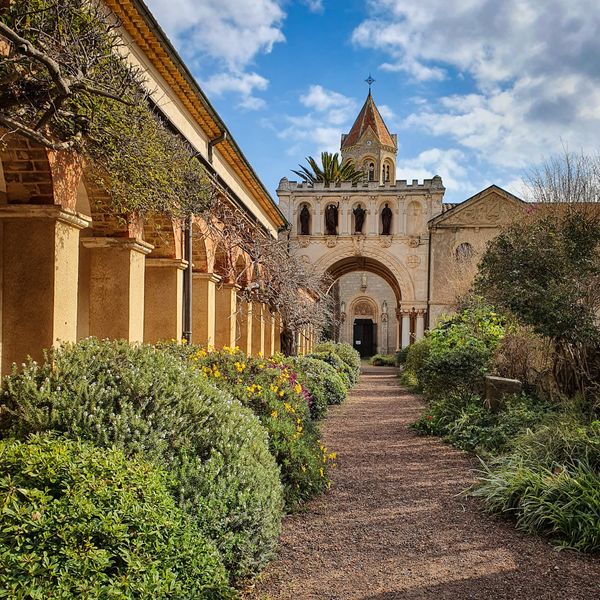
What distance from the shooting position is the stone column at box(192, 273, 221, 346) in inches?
397

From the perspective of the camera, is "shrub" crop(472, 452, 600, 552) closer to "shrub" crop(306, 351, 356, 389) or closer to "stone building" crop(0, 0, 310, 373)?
"stone building" crop(0, 0, 310, 373)

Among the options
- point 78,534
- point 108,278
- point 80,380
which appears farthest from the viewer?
point 108,278

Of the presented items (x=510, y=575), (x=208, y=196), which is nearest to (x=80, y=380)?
(x=510, y=575)

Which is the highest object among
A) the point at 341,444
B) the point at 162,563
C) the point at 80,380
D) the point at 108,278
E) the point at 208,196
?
the point at 208,196

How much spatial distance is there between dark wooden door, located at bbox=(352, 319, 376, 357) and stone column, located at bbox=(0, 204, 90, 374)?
125 ft

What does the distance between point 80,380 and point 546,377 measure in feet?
23.9

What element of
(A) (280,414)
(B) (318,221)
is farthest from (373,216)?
(A) (280,414)

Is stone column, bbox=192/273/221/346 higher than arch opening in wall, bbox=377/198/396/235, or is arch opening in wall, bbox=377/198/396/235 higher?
arch opening in wall, bbox=377/198/396/235

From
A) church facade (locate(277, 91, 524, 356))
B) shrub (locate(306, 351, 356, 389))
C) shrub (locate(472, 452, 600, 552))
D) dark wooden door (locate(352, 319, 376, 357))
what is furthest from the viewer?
dark wooden door (locate(352, 319, 376, 357))

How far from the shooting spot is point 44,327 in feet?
16.4

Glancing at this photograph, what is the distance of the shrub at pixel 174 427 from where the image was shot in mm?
3416

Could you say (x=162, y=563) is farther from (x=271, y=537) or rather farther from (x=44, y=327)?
(x=44, y=327)

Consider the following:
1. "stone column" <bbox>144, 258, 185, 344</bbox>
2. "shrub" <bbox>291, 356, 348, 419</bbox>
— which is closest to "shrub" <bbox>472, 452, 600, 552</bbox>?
"stone column" <bbox>144, 258, 185, 344</bbox>

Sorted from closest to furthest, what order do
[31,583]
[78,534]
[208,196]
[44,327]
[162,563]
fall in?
[31,583] → [78,534] → [162,563] → [44,327] → [208,196]
